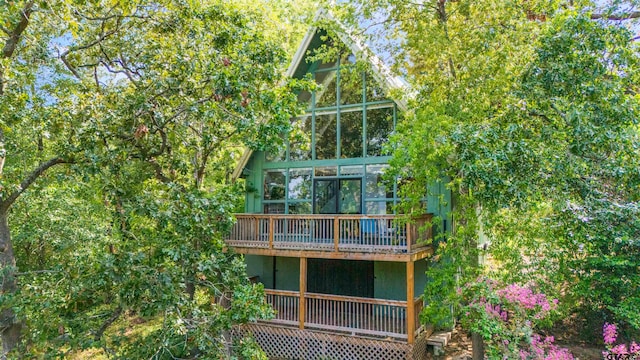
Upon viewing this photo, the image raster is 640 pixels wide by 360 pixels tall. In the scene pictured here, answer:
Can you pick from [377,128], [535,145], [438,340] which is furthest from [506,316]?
[377,128]

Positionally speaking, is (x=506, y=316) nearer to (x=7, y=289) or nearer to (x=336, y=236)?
(x=336, y=236)

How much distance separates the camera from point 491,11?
974cm

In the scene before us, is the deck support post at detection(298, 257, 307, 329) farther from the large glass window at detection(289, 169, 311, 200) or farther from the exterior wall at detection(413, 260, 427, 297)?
the exterior wall at detection(413, 260, 427, 297)

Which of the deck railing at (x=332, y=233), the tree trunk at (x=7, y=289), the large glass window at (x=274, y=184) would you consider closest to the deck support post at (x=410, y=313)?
the deck railing at (x=332, y=233)

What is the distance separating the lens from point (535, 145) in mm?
8391

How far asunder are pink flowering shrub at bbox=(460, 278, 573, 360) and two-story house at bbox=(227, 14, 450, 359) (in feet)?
5.17

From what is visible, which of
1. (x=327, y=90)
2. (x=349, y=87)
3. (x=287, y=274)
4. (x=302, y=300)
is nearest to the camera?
(x=302, y=300)

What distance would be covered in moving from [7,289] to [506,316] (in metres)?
11.3

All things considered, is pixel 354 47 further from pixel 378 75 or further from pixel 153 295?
pixel 153 295

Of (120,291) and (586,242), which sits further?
(586,242)

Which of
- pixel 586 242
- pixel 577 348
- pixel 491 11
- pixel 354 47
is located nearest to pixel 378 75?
pixel 354 47

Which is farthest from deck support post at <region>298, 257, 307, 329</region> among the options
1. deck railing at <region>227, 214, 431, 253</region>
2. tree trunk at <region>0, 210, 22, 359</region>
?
tree trunk at <region>0, 210, 22, 359</region>

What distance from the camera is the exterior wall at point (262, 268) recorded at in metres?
13.4

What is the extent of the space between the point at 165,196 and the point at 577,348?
10.9 meters
